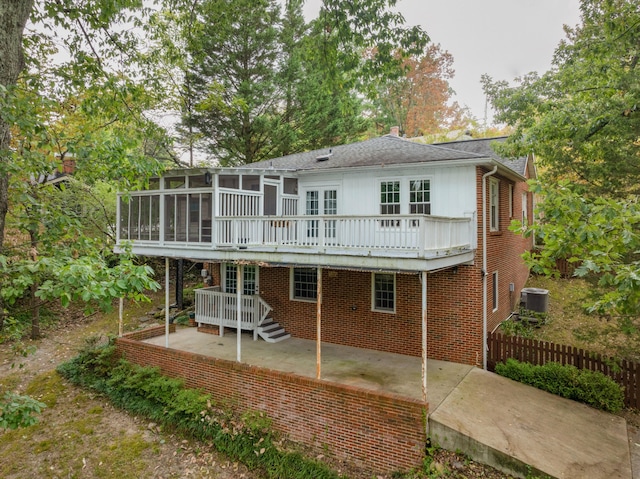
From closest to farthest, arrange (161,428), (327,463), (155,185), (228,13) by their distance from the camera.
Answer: (327,463) < (161,428) < (228,13) < (155,185)

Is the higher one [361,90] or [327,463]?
[361,90]

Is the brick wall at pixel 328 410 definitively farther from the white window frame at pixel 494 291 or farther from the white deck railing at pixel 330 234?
the white window frame at pixel 494 291

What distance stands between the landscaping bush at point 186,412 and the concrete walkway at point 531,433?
2.55 metres

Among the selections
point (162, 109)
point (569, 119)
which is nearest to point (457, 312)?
point (569, 119)

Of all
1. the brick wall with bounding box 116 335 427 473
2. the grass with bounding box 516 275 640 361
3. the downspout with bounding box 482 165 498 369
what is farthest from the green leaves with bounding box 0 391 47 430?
the grass with bounding box 516 275 640 361

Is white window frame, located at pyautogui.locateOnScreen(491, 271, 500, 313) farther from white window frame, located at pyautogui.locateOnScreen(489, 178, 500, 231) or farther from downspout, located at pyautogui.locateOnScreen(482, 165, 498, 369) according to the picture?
downspout, located at pyautogui.locateOnScreen(482, 165, 498, 369)

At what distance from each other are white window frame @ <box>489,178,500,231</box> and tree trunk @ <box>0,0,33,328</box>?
1118 centimetres

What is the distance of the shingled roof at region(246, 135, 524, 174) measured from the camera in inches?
422

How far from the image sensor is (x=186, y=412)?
30.6ft

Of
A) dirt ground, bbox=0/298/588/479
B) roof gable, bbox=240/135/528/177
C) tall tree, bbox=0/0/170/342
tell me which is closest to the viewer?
tall tree, bbox=0/0/170/342

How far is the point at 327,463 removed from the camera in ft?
25.3

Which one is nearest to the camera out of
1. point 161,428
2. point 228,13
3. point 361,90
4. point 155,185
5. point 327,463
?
point 327,463

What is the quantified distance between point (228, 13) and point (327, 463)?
36.0 feet

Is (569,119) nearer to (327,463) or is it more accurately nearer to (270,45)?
(327,463)
